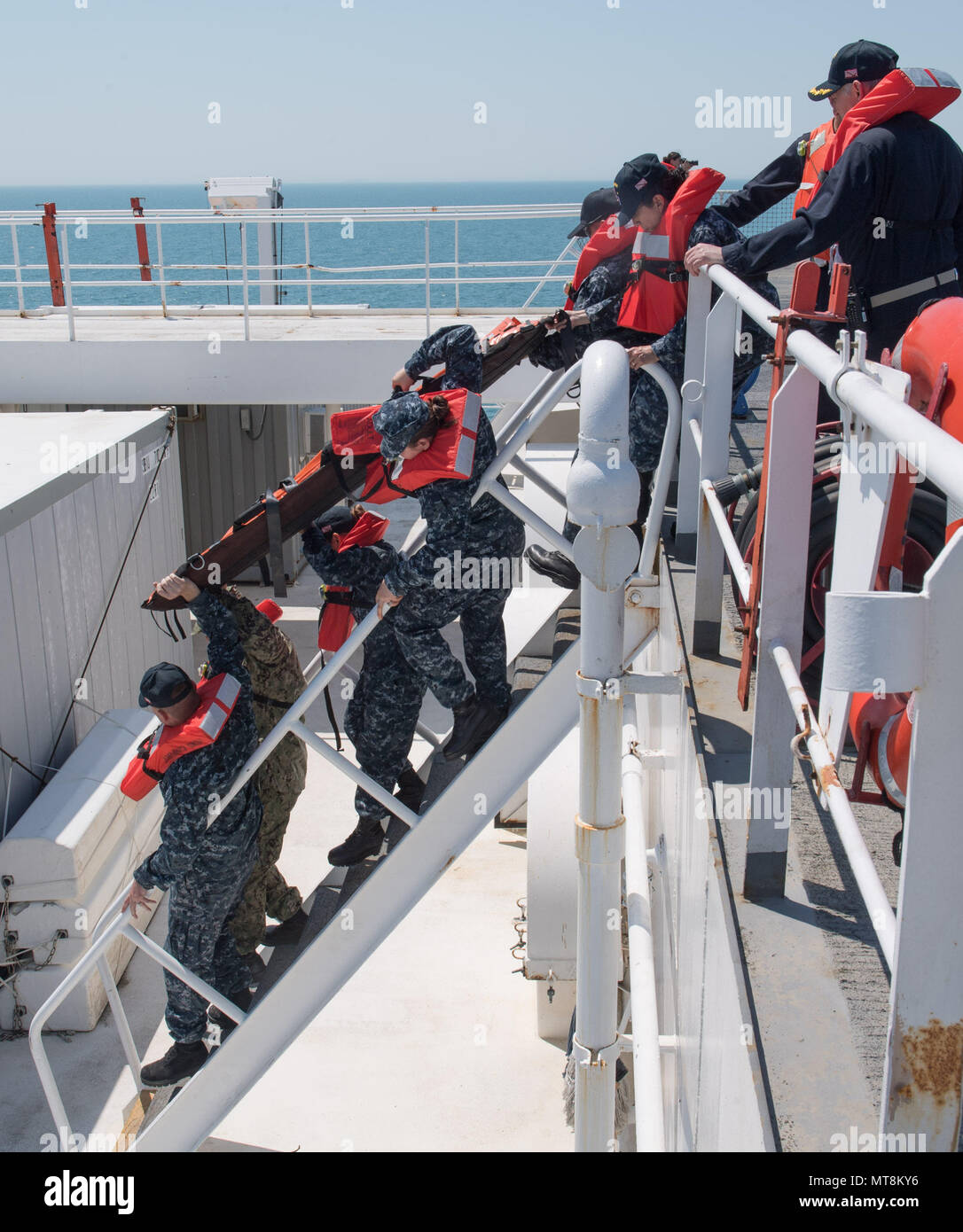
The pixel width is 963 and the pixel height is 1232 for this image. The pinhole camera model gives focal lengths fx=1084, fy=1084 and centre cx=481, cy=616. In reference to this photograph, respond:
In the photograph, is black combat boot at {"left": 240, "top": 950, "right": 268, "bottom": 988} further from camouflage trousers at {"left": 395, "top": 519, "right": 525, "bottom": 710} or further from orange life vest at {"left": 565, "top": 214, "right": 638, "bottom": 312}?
orange life vest at {"left": 565, "top": 214, "right": 638, "bottom": 312}

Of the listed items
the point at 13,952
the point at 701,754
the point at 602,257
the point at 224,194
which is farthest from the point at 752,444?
the point at 224,194

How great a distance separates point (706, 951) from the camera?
2322 mm

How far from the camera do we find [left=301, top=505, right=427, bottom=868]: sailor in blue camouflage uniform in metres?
4.28

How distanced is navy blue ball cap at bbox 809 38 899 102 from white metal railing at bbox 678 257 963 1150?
200 cm

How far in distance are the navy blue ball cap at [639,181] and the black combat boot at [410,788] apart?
246cm

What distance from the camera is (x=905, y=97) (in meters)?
3.36

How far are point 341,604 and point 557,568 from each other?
942 mm

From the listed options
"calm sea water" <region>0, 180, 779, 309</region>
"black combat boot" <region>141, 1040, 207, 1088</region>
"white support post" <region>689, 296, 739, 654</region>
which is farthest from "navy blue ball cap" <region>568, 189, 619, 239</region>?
"calm sea water" <region>0, 180, 779, 309</region>

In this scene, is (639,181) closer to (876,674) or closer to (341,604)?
(341,604)

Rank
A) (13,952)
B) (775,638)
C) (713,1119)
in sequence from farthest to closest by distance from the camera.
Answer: (13,952)
(713,1119)
(775,638)

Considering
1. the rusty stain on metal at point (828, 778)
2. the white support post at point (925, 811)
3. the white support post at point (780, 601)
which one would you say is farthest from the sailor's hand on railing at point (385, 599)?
the white support post at point (925, 811)

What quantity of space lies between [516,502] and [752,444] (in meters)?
2.05

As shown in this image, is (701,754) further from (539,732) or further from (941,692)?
(941,692)

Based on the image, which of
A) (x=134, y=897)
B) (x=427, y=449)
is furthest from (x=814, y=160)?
(x=134, y=897)
